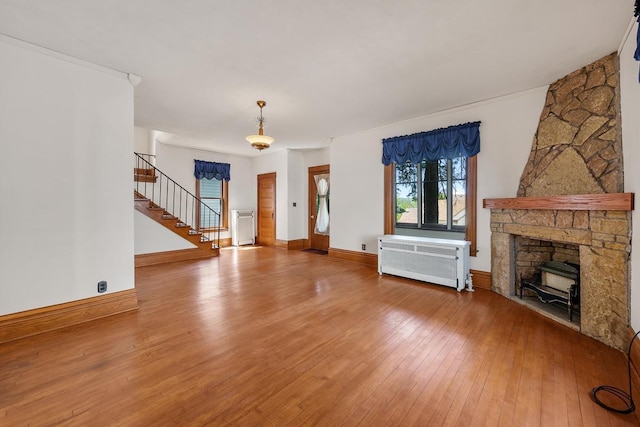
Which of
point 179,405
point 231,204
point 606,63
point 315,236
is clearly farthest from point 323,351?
point 231,204

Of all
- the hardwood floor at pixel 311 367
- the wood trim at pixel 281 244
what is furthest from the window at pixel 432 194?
the wood trim at pixel 281 244

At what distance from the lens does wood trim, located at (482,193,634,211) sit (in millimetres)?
2246

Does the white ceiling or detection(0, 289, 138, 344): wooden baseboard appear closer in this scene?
the white ceiling

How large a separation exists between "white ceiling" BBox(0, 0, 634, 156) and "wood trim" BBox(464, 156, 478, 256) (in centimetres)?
97

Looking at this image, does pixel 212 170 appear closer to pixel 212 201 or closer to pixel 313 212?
pixel 212 201

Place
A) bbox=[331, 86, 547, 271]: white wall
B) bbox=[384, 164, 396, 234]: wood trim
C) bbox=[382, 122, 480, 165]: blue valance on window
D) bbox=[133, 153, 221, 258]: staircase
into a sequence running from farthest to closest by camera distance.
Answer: bbox=[133, 153, 221, 258]: staircase, bbox=[384, 164, 396, 234]: wood trim, bbox=[382, 122, 480, 165]: blue valance on window, bbox=[331, 86, 547, 271]: white wall

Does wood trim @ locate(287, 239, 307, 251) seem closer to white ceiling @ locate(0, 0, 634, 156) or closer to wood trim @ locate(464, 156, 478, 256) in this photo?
Result: white ceiling @ locate(0, 0, 634, 156)

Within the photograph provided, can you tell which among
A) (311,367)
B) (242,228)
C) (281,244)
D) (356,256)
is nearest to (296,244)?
(281,244)

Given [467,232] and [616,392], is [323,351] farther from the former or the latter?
[467,232]

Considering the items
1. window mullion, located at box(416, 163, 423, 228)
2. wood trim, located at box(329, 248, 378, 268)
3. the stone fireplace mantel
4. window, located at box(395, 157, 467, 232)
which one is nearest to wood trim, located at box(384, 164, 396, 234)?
window, located at box(395, 157, 467, 232)

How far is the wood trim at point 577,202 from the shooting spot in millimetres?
2246

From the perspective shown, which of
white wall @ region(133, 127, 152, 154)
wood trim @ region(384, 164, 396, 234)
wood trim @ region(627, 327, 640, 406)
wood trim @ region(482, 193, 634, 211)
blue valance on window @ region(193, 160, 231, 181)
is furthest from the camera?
blue valance on window @ region(193, 160, 231, 181)

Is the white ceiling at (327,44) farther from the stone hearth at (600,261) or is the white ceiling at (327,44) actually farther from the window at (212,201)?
the window at (212,201)

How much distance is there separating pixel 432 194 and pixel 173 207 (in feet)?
20.4
